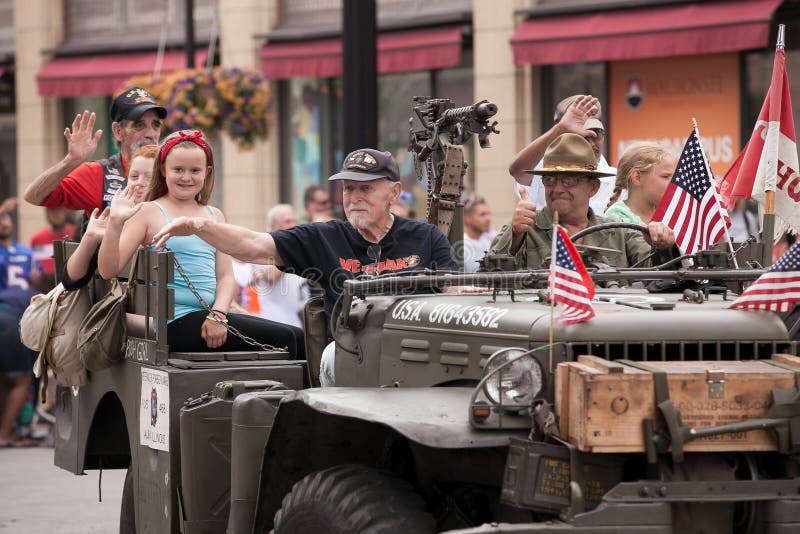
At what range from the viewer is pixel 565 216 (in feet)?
22.2

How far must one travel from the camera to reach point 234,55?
70.8 ft

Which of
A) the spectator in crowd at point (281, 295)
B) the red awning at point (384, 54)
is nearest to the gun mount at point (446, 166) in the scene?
the spectator in crowd at point (281, 295)

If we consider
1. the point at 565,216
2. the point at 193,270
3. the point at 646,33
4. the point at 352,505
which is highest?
the point at 646,33

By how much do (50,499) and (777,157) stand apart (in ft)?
18.4

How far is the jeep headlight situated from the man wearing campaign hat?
378cm

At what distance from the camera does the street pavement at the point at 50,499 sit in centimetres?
917

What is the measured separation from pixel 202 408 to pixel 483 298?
1.21 metres

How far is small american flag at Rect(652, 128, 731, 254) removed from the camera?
6660mm

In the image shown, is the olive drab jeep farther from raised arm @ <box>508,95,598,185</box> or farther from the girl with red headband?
raised arm @ <box>508,95,598,185</box>

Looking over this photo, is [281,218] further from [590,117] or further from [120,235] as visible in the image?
[120,235]

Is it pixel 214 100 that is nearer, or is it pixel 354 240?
pixel 354 240

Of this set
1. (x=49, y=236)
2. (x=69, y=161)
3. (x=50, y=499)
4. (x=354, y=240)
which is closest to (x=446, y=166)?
(x=354, y=240)

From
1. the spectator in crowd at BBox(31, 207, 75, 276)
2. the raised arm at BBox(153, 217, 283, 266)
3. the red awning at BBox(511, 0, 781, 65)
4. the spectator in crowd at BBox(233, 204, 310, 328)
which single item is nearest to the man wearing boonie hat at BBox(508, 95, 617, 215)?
the raised arm at BBox(153, 217, 283, 266)

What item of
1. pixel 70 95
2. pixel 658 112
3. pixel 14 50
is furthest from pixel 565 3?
pixel 14 50
